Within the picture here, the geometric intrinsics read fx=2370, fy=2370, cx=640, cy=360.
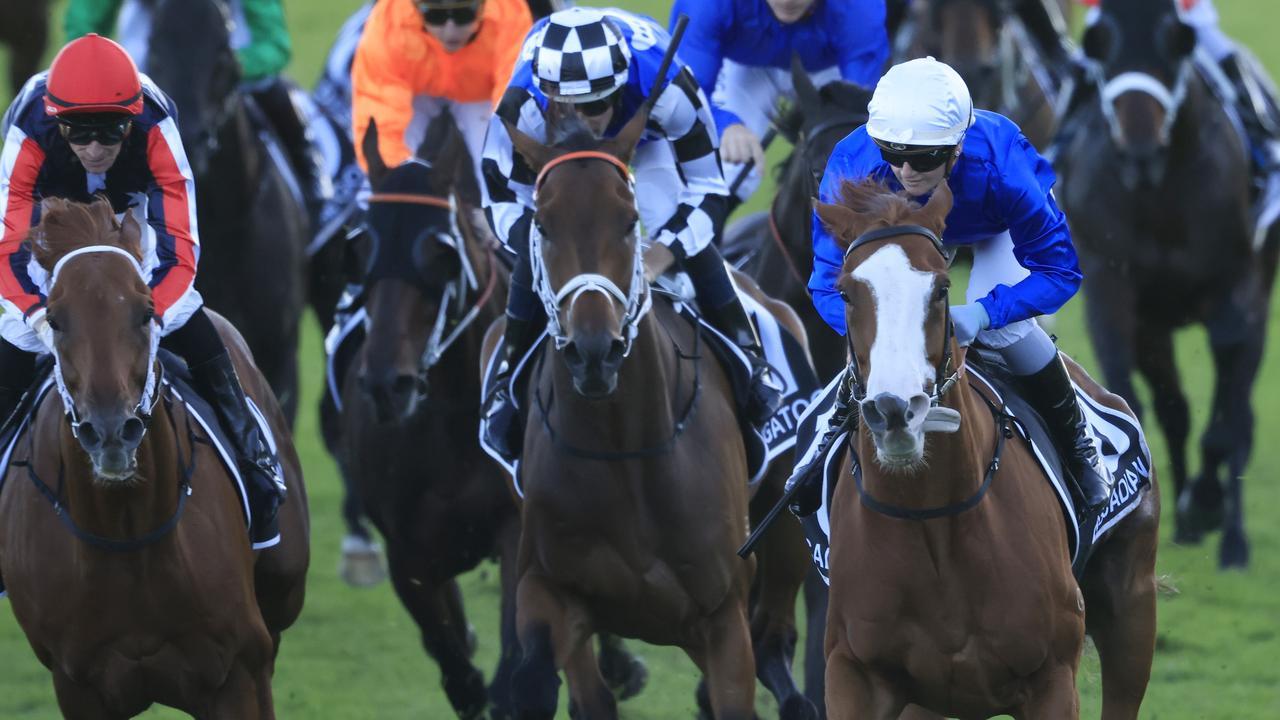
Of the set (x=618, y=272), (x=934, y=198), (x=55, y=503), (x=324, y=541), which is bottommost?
(x=324, y=541)

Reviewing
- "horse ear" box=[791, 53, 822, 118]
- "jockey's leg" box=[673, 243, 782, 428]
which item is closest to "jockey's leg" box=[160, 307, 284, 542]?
"jockey's leg" box=[673, 243, 782, 428]

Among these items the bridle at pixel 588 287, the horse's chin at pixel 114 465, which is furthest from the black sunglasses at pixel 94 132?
the bridle at pixel 588 287

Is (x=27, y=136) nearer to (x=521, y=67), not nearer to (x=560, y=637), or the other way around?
(x=521, y=67)

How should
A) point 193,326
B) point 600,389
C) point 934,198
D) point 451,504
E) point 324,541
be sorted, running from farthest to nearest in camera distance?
point 324,541
point 451,504
point 193,326
point 600,389
point 934,198

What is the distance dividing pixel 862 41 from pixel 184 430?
295cm

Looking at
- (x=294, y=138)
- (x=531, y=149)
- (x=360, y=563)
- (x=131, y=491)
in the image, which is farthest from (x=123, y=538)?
(x=294, y=138)

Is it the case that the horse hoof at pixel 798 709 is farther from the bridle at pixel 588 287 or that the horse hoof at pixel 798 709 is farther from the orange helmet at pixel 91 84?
the orange helmet at pixel 91 84

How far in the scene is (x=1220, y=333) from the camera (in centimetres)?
964

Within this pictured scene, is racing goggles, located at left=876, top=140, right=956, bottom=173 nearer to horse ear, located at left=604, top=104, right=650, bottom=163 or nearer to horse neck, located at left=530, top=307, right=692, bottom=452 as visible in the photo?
horse ear, located at left=604, top=104, right=650, bottom=163

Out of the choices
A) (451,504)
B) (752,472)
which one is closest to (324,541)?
(451,504)

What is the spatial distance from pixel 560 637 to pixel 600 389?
75 cm

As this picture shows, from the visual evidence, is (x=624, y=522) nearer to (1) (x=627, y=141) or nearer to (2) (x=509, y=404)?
(2) (x=509, y=404)

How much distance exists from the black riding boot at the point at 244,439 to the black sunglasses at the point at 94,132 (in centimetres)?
64

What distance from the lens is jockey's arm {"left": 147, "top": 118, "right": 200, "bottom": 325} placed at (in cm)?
575
